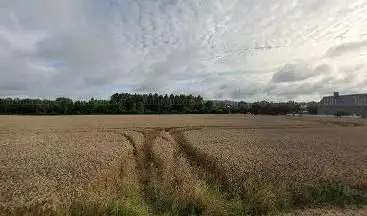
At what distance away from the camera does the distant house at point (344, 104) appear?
6132 inches

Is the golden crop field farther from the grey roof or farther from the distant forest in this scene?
the grey roof

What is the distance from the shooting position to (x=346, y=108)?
162125 millimetres

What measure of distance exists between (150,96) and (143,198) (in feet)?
521

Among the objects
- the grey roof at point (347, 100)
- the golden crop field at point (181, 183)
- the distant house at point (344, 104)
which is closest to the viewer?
the golden crop field at point (181, 183)

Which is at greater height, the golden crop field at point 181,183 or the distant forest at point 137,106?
the distant forest at point 137,106

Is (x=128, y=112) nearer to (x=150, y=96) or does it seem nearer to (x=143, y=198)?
(x=150, y=96)

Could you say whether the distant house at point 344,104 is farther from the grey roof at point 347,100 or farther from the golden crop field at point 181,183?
the golden crop field at point 181,183

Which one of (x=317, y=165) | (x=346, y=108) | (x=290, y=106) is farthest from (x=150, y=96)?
(x=317, y=165)

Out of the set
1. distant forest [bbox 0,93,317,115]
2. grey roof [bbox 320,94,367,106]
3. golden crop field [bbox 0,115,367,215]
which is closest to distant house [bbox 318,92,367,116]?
grey roof [bbox 320,94,367,106]

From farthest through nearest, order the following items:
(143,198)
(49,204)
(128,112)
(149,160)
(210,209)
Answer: (128,112)
(149,160)
(143,198)
(210,209)
(49,204)

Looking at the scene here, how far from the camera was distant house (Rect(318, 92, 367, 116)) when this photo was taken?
511ft

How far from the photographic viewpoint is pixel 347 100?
17912cm

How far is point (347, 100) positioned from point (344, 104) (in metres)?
4.44

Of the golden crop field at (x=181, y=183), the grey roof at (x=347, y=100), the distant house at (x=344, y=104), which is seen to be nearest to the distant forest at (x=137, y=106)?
the distant house at (x=344, y=104)
